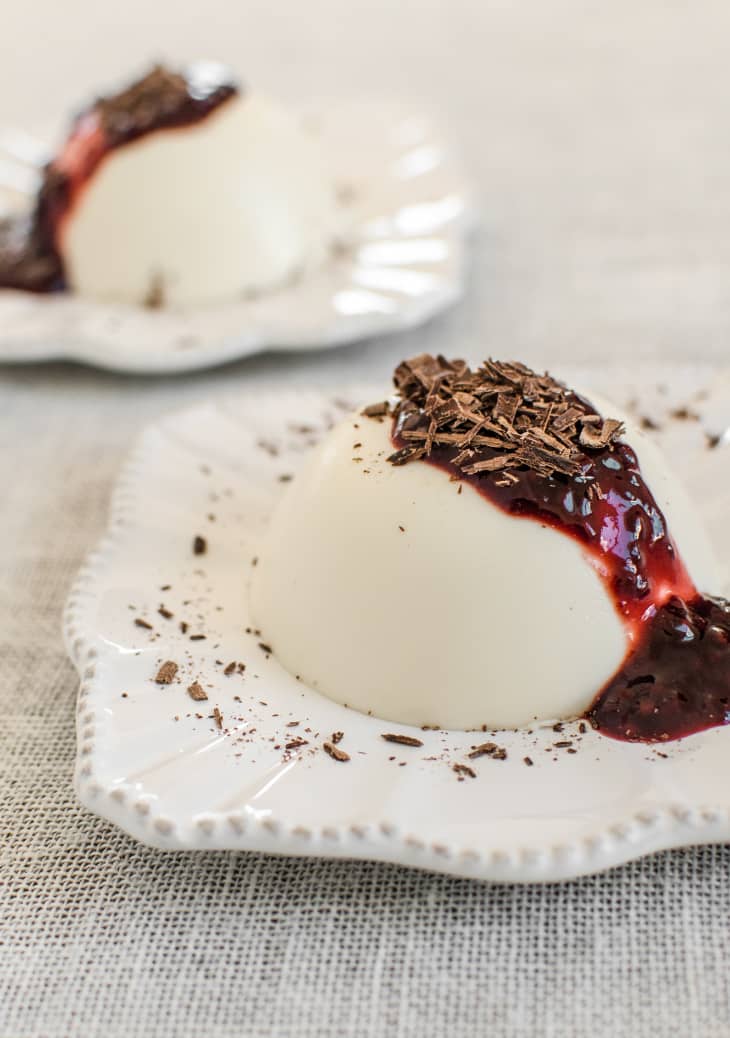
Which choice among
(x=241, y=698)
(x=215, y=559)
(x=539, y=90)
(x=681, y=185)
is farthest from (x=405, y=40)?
(x=241, y=698)

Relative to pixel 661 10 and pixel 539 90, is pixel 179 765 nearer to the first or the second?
pixel 539 90

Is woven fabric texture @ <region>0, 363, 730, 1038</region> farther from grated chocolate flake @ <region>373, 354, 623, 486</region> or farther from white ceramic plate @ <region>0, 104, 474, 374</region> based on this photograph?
white ceramic plate @ <region>0, 104, 474, 374</region>

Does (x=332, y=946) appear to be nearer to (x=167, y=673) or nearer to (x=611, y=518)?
(x=167, y=673)

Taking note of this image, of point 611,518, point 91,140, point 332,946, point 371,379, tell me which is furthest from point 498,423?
point 91,140

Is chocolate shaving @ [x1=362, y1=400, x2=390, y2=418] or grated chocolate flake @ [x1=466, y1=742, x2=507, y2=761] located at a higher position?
chocolate shaving @ [x1=362, y1=400, x2=390, y2=418]

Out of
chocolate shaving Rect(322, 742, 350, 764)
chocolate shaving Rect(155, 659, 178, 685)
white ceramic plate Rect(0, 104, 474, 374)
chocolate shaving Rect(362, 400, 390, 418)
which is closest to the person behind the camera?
chocolate shaving Rect(322, 742, 350, 764)

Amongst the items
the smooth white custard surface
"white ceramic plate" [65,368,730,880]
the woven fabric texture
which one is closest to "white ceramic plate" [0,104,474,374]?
the smooth white custard surface

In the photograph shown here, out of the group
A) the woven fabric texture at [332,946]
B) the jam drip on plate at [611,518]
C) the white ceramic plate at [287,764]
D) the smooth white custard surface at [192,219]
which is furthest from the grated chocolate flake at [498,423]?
the smooth white custard surface at [192,219]
